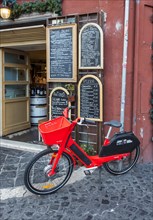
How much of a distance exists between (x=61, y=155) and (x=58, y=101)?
1596 mm

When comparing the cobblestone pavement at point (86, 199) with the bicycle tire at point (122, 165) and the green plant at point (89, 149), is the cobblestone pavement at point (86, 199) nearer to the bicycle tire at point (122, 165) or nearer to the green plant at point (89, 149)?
the bicycle tire at point (122, 165)

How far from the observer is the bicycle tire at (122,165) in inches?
167

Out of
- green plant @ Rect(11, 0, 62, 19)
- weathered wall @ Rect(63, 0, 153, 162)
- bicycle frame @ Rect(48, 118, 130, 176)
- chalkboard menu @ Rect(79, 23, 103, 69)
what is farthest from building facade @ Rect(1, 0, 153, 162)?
bicycle frame @ Rect(48, 118, 130, 176)

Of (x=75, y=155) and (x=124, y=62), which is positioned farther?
(x=124, y=62)

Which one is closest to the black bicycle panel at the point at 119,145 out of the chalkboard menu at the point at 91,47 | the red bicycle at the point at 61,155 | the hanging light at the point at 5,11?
the red bicycle at the point at 61,155

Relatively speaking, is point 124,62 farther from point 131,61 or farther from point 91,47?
point 91,47

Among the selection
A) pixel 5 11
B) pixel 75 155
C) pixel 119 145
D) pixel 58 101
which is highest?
pixel 5 11

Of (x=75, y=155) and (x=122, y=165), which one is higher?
(x=75, y=155)

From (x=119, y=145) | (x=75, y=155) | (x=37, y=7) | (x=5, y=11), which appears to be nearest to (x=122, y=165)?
(x=119, y=145)

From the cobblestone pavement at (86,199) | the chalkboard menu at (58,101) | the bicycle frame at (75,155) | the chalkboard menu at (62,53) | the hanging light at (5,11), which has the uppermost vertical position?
the hanging light at (5,11)

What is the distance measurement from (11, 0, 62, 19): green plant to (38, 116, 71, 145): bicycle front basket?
2.52 meters

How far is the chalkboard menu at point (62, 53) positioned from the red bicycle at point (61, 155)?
1349 mm

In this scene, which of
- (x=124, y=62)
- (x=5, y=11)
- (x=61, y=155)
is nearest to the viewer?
(x=61, y=155)

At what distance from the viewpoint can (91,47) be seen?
4574mm
